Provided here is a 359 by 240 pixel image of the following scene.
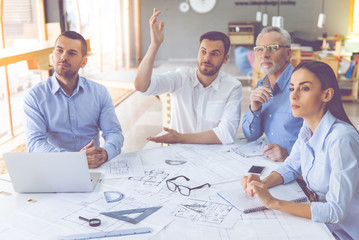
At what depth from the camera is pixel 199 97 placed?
2.45m

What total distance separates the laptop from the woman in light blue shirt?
64cm

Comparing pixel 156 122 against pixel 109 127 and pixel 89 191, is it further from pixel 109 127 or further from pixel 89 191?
pixel 89 191

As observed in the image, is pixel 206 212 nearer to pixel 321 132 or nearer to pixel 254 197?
pixel 254 197

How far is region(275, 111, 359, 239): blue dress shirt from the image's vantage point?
1278mm

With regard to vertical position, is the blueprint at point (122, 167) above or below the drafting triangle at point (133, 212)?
below

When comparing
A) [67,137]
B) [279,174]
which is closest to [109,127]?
[67,137]

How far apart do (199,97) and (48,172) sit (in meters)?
1.25

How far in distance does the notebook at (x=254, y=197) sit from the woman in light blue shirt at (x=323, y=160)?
0.03 meters

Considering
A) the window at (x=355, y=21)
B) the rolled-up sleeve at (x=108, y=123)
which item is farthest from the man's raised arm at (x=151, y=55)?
the window at (x=355, y=21)

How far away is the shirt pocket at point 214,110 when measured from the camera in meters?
2.40

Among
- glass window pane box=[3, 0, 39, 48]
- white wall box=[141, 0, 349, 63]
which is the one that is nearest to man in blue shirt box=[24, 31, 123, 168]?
glass window pane box=[3, 0, 39, 48]

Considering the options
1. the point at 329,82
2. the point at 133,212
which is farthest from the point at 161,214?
the point at 329,82

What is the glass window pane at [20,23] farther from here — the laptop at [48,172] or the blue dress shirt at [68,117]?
the laptop at [48,172]

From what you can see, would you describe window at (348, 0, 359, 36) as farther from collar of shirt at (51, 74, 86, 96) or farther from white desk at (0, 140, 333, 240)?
white desk at (0, 140, 333, 240)
